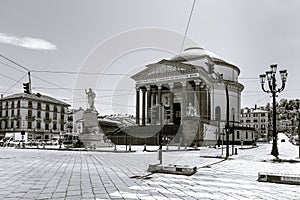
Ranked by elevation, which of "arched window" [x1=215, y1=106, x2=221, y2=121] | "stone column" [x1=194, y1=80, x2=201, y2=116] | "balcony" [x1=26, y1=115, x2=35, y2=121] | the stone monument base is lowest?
the stone monument base

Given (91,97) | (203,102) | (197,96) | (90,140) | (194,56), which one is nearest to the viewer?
(90,140)

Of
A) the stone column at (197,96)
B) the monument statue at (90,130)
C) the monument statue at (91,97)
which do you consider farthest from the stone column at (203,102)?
the monument statue at (90,130)

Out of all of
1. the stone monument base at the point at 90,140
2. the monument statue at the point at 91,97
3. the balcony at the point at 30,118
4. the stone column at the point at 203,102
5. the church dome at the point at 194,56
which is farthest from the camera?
the balcony at the point at 30,118

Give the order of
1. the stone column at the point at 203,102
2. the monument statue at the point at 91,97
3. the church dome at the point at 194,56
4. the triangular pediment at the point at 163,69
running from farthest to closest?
the church dome at the point at 194,56 → the triangular pediment at the point at 163,69 → the stone column at the point at 203,102 → the monument statue at the point at 91,97

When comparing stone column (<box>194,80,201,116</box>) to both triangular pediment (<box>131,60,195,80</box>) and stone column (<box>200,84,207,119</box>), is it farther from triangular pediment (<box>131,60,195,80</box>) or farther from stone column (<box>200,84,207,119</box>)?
triangular pediment (<box>131,60,195,80</box>)

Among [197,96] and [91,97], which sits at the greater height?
[197,96]

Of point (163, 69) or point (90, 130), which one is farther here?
point (163, 69)

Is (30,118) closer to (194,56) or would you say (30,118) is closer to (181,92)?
(181,92)

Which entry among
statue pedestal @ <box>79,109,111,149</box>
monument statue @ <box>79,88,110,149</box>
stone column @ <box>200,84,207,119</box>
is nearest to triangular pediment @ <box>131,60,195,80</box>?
stone column @ <box>200,84,207,119</box>

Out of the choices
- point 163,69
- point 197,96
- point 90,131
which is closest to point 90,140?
point 90,131

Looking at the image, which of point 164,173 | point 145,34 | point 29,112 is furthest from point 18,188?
point 29,112

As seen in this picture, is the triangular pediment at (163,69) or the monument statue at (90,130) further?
the triangular pediment at (163,69)

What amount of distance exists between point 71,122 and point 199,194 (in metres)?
88.8

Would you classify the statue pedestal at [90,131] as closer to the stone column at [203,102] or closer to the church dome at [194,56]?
the stone column at [203,102]
